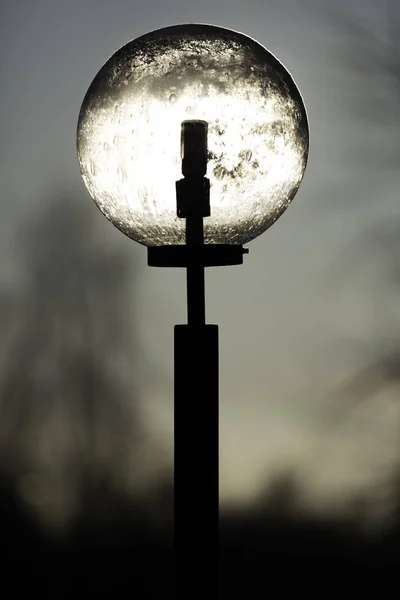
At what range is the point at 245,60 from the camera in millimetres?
1161

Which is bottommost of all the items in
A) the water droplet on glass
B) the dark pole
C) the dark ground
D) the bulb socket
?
the dark ground

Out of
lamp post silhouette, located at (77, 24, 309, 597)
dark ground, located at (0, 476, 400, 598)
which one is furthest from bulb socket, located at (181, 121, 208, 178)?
dark ground, located at (0, 476, 400, 598)

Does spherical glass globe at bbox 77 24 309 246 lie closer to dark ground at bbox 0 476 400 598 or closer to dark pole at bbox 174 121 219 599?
dark pole at bbox 174 121 219 599

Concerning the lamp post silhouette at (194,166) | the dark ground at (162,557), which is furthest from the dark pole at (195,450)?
the dark ground at (162,557)

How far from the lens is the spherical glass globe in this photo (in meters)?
1.14

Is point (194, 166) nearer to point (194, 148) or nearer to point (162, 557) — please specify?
point (194, 148)

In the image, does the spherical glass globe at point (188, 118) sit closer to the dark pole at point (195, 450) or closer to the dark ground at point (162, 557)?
the dark pole at point (195, 450)

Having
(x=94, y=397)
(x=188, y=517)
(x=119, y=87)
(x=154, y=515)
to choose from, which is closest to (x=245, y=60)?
(x=119, y=87)

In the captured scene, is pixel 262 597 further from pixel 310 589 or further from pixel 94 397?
pixel 94 397

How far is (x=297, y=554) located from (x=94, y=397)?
69 cm

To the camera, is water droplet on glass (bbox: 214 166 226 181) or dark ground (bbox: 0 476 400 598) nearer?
water droplet on glass (bbox: 214 166 226 181)

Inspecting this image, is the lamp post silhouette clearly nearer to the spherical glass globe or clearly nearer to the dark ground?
the spherical glass globe

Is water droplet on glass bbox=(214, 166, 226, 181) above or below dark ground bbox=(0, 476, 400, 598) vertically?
→ above

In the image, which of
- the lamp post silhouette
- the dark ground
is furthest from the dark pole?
the dark ground
